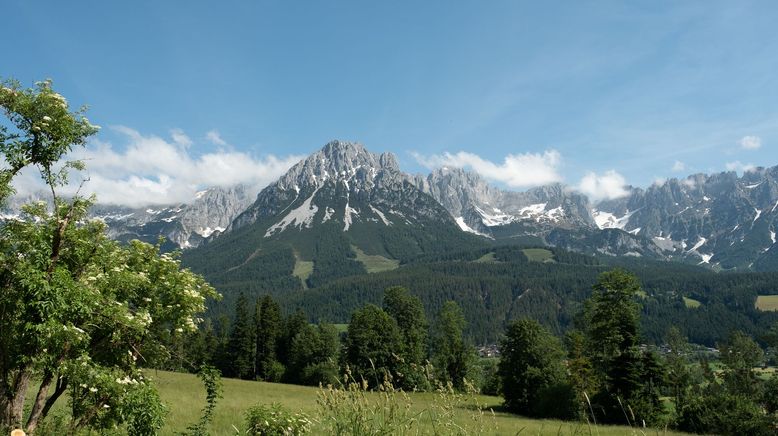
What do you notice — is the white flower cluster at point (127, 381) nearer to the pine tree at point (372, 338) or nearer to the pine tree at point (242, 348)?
the pine tree at point (372, 338)

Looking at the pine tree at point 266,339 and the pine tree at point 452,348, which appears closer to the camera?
the pine tree at point 452,348

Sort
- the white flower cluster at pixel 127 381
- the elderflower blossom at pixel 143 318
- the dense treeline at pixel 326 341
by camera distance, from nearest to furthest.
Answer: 1. the white flower cluster at pixel 127 381
2. the elderflower blossom at pixel 143 318
3. the dense treeline at pixel 326 341

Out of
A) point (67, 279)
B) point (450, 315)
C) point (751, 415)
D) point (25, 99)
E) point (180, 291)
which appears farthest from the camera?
point (450, 315)

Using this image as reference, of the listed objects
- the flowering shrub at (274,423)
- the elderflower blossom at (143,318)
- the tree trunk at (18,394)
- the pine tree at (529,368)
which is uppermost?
the elderflower blossom at (143,318)

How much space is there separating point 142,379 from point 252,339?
2897 inches

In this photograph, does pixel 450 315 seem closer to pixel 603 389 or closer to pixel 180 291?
pixel 603 389

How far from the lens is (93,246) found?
10.3 m

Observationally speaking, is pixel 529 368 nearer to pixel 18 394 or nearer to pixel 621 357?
pixel 621 357

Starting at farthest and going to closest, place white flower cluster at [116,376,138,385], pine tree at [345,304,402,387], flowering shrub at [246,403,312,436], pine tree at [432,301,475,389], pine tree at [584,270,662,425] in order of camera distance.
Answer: pine tree at [432,301,475,389] → pine tree at [345,304,402,387] → pine tree at [584,270,662,425] → white flower cluster at [116,376,138,385] → flowering shrub at [246,403,312,436]

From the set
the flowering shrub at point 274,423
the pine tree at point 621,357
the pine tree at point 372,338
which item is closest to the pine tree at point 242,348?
the pine tree at point 372,338

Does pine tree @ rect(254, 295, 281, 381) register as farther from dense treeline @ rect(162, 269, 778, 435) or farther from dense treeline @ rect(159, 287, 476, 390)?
dense treeline @ rect(162, 269, 778, 435)

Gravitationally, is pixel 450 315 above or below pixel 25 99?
below

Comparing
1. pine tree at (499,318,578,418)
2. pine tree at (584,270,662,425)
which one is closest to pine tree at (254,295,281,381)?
pine tree at (499,318,578,418)

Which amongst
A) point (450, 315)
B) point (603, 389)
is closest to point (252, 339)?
point (450, 315)
